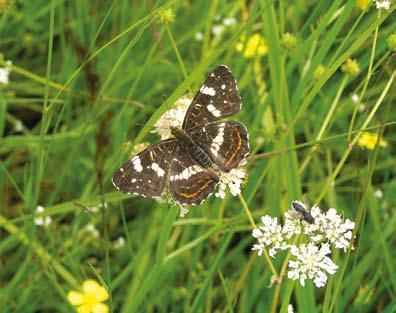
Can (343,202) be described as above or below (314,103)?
below

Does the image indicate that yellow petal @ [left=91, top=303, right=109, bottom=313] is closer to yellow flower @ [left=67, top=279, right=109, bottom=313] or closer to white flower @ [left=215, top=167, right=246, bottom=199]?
yellow flower @ [left=67, top=279, right=109, bottom=313]

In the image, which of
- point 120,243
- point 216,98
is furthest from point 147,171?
point 120,243

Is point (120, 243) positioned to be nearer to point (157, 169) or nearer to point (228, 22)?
point (157, 169)

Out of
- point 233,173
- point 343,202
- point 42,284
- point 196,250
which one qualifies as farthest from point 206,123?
point 343,202

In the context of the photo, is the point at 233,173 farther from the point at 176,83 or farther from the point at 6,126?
the point at 6,126

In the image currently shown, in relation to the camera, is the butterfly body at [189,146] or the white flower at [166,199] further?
the butterfly body at [189,146]

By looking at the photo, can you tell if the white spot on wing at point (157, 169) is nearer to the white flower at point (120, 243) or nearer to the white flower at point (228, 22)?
the white flower at point (120, 243)

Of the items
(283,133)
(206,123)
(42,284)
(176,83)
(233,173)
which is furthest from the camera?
(176,83)

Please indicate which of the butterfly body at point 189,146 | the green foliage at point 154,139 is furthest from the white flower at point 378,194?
the butterfly body at point 189,146
